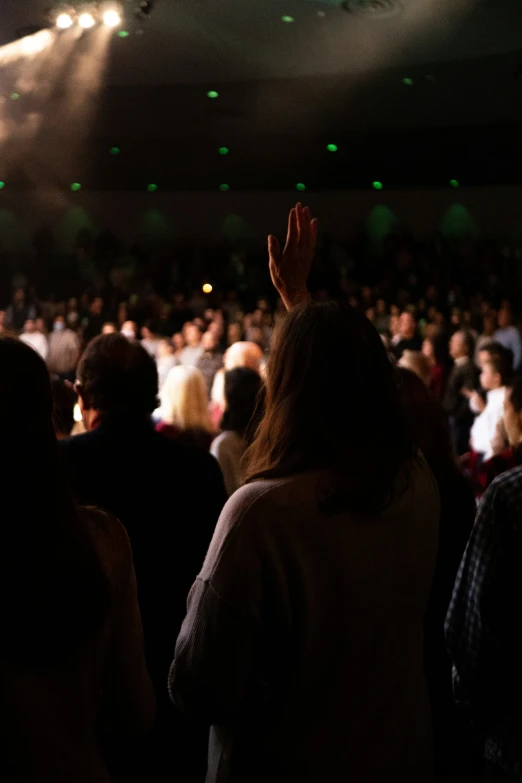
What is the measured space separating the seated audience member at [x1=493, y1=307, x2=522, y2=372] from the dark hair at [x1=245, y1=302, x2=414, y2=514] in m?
6.87

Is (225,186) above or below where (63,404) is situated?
above

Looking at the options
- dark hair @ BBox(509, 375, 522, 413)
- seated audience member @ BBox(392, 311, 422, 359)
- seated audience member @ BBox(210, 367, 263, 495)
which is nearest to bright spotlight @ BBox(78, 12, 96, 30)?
seated audience member @ BBox(392, 311, 422, 359)

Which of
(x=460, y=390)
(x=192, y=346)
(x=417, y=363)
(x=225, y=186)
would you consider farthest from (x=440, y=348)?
(x=225, y=186)

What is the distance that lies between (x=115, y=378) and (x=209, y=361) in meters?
5.77

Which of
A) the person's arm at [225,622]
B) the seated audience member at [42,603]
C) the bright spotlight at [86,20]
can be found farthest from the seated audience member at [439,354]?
the seated audience member at [42,603]

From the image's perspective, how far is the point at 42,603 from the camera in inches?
34.3

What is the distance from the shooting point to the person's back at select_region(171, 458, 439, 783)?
3.44 feet

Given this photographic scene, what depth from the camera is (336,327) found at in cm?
113

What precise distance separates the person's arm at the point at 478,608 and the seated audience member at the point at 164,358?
6642mm

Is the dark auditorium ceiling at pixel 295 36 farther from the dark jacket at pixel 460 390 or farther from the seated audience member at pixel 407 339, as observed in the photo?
the dark jacket at pixel 460 390

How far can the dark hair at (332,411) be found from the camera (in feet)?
3.62

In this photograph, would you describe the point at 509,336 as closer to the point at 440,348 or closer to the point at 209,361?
the point at 440,348

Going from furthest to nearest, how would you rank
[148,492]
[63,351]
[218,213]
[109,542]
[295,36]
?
[218,213], [63,351], [295,36], [148,492], [109,542]

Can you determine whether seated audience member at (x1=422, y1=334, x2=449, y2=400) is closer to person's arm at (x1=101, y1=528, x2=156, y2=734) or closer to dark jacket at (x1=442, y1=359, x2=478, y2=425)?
dark jacket at (x1=442, y1=359, x2=478, y2=425)
